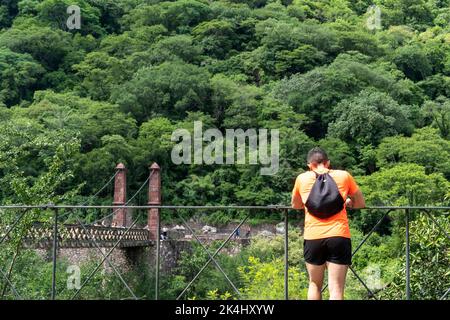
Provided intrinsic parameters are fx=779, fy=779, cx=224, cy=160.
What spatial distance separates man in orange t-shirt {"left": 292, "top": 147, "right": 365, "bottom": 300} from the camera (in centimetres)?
405

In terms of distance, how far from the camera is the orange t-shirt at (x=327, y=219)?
13.3 ft

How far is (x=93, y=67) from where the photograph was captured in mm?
41938

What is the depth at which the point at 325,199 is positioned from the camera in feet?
13.3

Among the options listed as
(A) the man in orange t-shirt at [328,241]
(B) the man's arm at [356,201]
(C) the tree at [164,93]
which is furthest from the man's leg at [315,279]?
(C) the tree at [164,93]

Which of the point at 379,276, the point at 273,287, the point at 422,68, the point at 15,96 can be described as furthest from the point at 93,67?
the point at 273,287

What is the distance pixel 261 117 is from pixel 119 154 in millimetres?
7495

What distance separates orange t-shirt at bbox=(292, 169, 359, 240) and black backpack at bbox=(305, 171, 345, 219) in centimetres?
3

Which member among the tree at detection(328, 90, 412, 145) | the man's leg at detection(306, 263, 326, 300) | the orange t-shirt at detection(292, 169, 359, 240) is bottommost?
the man's leg at detection(306, 263, 326, 300)

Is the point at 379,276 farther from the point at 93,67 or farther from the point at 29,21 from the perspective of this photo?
the point at 29,21
